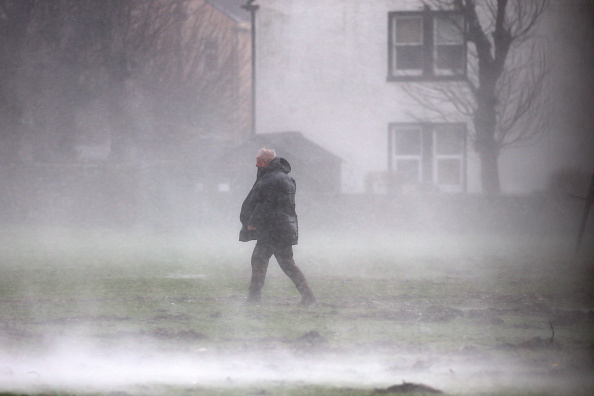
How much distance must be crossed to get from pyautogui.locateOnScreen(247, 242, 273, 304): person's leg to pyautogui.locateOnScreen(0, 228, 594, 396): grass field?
197 mm

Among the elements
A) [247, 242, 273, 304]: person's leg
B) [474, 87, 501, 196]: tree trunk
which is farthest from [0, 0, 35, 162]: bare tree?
[247, 242, 273, 304]: person's leg

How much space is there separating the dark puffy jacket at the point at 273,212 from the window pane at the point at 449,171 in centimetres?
1687

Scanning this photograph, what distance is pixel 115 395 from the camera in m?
5.72

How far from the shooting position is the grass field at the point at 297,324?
6.28m

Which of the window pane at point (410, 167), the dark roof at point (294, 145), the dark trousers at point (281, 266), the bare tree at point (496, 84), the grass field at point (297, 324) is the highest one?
the bare tree at point (496, 84)

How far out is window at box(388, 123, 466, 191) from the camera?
26219 mm

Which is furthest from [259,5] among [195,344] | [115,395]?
[115,395]

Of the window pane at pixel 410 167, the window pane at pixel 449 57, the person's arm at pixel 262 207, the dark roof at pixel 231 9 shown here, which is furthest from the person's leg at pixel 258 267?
the dark roof at pixel 231 9

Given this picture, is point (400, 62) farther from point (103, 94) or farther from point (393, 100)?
point (103, 94)

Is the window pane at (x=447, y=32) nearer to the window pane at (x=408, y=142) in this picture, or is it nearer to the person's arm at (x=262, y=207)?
the window pane at (x=408, y=142)

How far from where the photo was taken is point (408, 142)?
1040 inches

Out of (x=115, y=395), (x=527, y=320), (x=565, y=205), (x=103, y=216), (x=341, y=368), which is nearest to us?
(x=115, y=395)

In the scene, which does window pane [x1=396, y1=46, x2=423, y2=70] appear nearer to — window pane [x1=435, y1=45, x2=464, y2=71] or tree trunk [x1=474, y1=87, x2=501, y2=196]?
window pane [x1=435, y1=45, x2=464, y2=71]

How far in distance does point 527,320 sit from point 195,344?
133 inches
